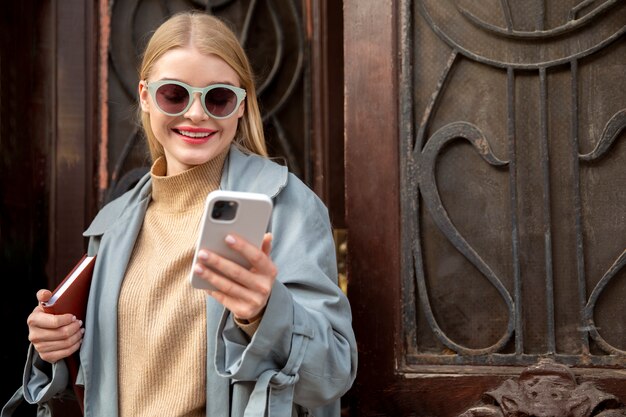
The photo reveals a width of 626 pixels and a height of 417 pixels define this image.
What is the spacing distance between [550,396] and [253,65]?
1416 mm

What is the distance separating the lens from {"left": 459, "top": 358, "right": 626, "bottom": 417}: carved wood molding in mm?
1998

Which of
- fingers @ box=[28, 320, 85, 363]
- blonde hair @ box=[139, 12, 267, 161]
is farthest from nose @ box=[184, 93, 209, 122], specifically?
fingers @ box=[28, 320, 85, 363]

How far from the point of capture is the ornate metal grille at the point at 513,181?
6.86ft

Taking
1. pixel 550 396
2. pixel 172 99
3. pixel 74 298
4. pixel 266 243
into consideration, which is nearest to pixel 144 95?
pixel 172 99

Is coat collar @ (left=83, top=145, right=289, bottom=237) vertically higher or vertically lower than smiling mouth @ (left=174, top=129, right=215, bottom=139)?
lower

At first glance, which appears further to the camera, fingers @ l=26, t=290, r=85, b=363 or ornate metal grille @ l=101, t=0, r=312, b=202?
ornate metal grille @ l=101, t=0, r=312, b=202

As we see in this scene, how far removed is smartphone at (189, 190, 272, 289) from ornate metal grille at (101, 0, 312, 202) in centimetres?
134

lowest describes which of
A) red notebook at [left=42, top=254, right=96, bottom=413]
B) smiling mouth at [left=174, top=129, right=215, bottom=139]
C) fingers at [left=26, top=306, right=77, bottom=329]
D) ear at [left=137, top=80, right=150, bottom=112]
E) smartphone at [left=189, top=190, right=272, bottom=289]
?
fingers at [left=26, top=306, right=77, bottom=329]

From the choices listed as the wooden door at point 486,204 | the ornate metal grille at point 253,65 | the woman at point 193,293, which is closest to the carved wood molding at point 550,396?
the wooden door at point 486,204

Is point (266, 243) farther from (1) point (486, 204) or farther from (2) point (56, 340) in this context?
(1) point (486, 204)

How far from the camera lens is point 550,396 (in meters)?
2.02

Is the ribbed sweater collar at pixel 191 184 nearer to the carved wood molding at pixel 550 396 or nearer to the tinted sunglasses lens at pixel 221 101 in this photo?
the tinted sunglasses lens at pixel 221 101

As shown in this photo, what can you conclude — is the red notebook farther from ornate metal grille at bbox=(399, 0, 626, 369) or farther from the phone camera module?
ornate metal grille at bbox=(399, 0, 626, 369)

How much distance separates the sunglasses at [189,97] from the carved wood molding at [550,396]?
3.09 feet
